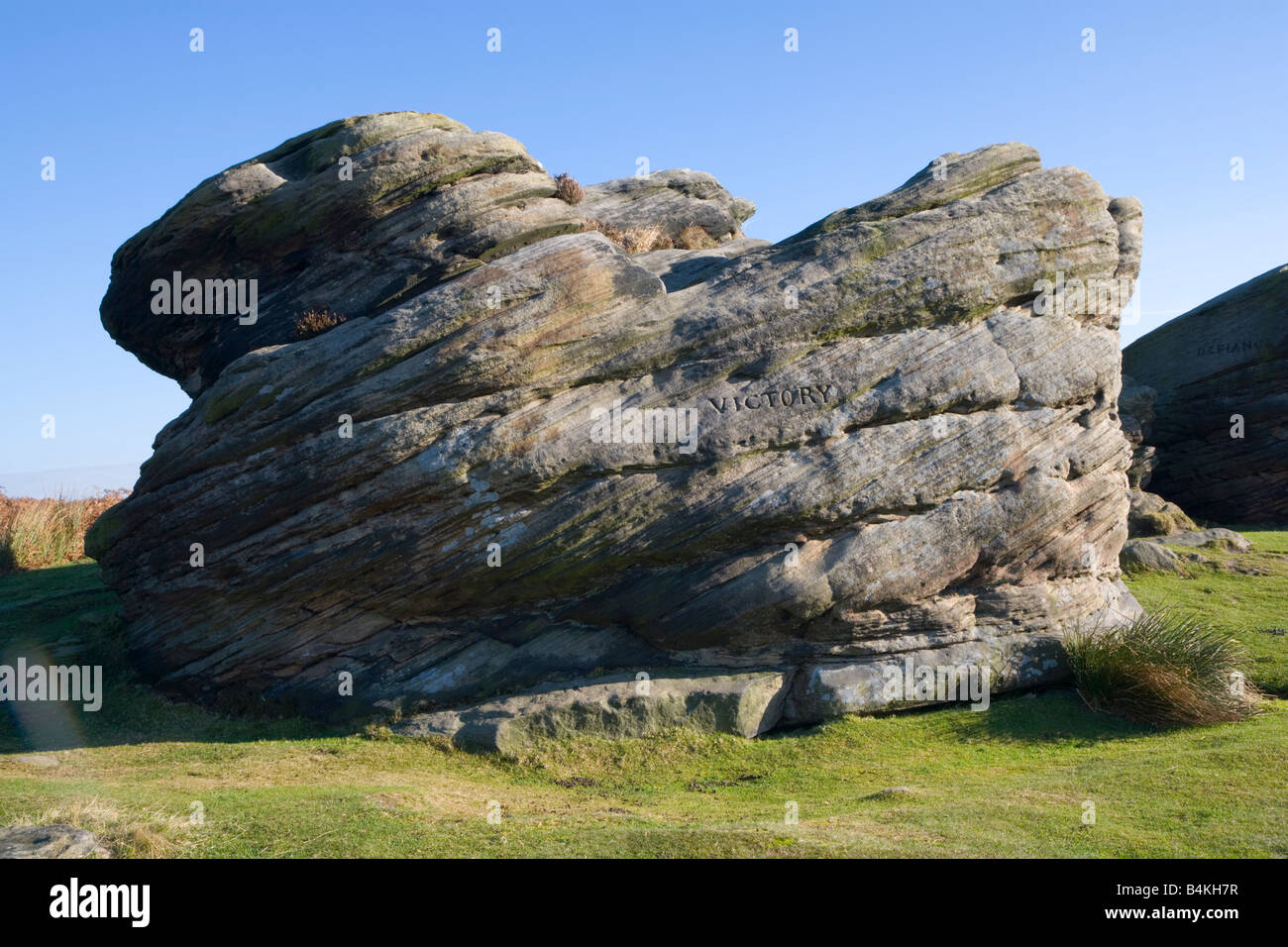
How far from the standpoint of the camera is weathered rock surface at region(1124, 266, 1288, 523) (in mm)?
34188

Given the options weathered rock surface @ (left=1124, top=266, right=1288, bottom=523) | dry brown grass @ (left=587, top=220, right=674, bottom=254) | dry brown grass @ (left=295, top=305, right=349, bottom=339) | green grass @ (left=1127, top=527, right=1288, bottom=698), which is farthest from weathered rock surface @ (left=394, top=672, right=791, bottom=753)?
weathered rock surface @ (left=1124, top=266, right=1288, bottom=523)

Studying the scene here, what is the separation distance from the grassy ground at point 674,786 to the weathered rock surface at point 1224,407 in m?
14.3

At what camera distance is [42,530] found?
107 ft

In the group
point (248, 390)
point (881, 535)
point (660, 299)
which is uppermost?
point (660, 299)

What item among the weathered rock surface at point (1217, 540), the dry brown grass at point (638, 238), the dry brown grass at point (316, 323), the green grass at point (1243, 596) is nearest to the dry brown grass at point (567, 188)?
the dry brown grass at point (638, 238)

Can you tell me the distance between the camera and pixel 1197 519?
35.4 m

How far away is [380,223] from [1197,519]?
2966cm

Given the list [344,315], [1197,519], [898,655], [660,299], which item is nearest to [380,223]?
[344,315]

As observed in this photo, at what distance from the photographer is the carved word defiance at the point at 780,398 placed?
1914 centimetres

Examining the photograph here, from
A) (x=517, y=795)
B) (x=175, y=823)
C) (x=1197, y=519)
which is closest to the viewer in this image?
(x=175, y=823)

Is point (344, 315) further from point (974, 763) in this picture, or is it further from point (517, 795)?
point (974, 763)

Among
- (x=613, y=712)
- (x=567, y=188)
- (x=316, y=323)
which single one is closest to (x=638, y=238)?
(x=567, y=188)

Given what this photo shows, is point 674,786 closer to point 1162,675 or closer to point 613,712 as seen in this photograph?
point 613,712

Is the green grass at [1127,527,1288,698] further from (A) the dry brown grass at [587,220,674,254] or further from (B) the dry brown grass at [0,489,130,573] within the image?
(B) the dry brown grass at [0,489,130,573]
